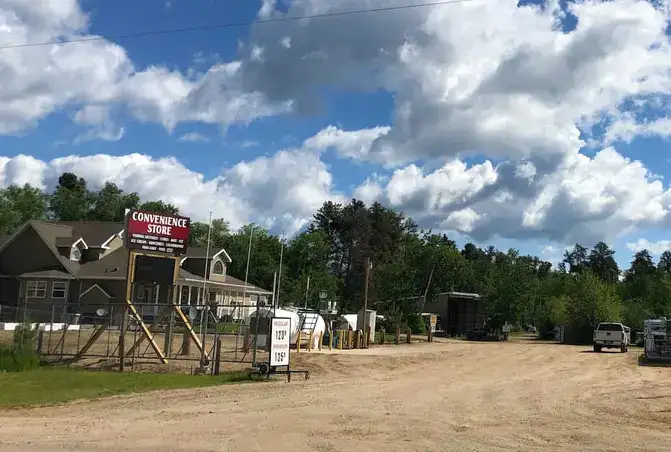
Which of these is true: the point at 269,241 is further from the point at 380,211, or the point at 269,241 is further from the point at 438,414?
the point at 438,414

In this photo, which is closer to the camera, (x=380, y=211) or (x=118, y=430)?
(x=118, y=430)

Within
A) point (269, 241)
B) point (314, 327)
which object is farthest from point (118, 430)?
point (269, 241)

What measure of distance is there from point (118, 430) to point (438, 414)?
634 centimetres

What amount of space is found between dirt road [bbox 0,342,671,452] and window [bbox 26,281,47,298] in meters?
33.8

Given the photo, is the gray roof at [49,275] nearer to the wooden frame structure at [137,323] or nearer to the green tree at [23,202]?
the wooden frame structure at [137,323]

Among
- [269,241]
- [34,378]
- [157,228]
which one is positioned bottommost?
[34,378]

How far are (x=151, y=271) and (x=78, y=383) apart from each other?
7.18m

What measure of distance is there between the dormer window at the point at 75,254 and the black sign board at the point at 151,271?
28.7m

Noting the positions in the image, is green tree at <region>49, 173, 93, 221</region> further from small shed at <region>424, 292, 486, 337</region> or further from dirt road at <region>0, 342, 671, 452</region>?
dirt road at <region>0, 342, 671, 452</region>

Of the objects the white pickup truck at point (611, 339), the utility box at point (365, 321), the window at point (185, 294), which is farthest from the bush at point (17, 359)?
the white pickup truck at point (611, 339)

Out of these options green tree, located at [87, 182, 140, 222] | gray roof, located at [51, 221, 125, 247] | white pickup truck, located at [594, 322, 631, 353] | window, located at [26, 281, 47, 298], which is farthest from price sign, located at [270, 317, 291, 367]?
green tree, located at [87, 182, 140, 222]

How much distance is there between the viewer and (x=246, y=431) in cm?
1230

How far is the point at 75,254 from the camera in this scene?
2156 inches

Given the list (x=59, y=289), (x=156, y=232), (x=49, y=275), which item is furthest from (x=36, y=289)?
(x=156, y=232)
